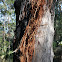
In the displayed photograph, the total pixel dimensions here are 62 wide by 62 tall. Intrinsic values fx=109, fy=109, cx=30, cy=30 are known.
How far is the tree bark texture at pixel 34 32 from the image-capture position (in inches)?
46.2

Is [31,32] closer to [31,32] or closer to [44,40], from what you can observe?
[31,32]

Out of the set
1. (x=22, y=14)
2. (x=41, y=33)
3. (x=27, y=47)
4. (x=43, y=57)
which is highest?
(x=22, y=14)

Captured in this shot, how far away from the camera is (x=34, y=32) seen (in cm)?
121

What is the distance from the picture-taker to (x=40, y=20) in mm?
1226

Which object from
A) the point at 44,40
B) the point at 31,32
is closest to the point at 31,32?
the point at 31,32

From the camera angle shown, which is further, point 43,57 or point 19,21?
point 19,21

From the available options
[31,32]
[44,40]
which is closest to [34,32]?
[31,32]

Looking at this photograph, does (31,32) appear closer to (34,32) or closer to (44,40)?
(34,32)

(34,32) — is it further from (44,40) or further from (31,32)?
(44,40)

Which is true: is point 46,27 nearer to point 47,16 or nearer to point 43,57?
point 47,16

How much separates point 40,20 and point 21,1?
1.16ft

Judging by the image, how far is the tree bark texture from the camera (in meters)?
1.17

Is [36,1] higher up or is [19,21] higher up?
[36,1]

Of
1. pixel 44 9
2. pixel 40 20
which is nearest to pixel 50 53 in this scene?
pixel 40 20
